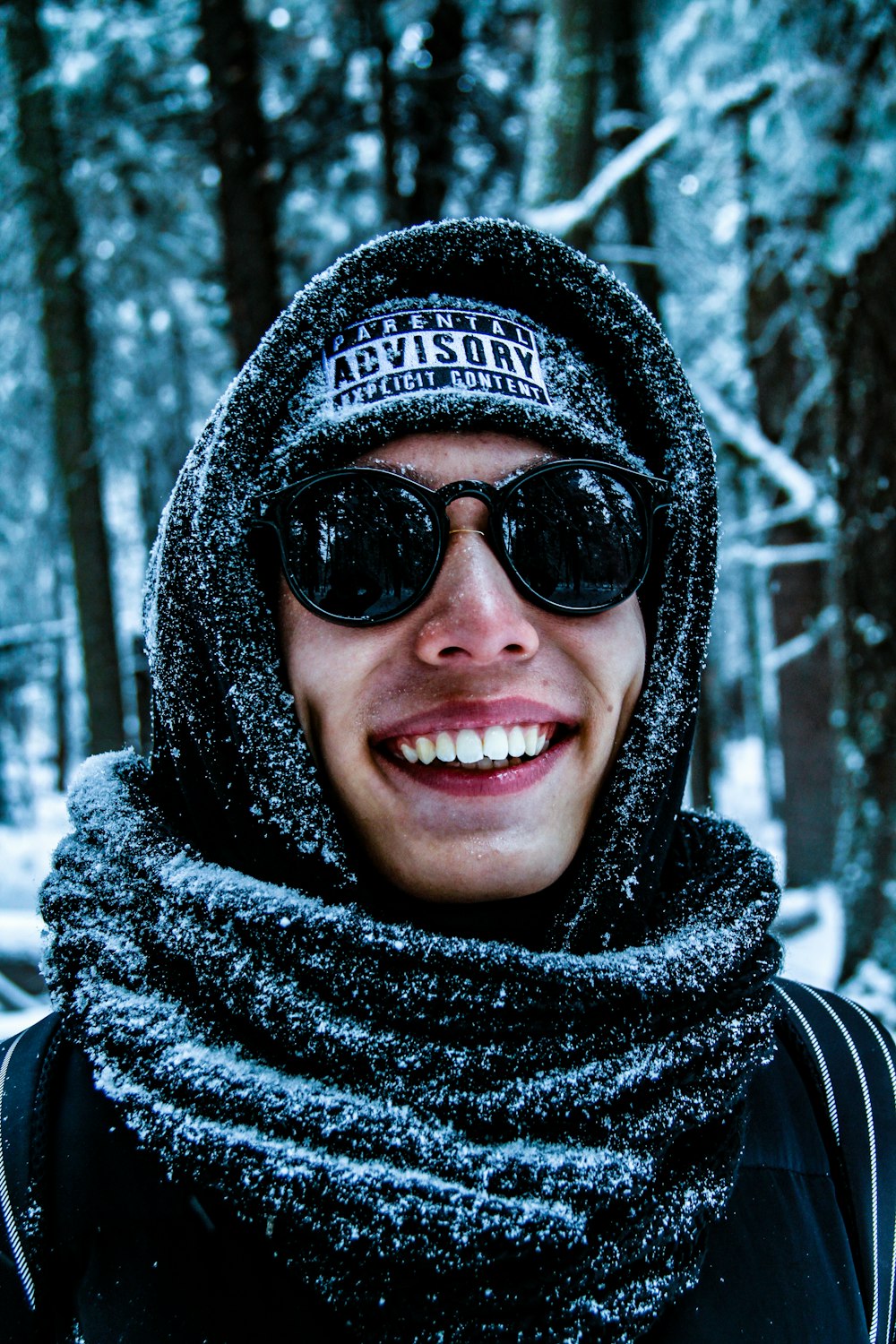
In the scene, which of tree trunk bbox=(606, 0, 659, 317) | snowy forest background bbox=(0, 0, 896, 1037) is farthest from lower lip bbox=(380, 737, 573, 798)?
tree trunk bbox=(606, 0, 659, 317)

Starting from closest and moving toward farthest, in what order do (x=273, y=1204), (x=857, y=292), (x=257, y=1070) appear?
(x=273, y=1204) < (x=257, y=1070) < (x=857, y=292)

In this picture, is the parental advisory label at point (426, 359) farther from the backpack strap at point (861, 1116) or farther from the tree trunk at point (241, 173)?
the tree trunk at point (241, 173)

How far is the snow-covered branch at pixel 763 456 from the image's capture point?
785 centimetres

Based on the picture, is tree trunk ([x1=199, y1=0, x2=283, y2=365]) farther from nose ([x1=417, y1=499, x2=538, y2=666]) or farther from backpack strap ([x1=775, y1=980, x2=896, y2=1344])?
backpack strap ([x1=775, y1=980, x2=896, y2=1344])

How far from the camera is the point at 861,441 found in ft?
14.1

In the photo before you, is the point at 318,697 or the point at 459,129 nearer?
the point at 318,697

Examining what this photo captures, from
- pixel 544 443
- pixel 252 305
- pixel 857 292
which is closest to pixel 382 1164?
pixel 544 443

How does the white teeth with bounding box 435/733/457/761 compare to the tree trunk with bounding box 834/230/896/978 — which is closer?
the white teeth with bounding box 435/733/457/761

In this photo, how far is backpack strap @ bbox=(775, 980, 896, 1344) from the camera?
1393mm

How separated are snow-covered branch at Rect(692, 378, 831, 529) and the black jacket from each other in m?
7.02

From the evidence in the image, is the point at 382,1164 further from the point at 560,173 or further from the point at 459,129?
the point at 459,129

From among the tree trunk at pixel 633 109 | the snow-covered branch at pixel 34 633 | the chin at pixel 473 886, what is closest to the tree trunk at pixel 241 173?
the tree trunk at pixel 633 109

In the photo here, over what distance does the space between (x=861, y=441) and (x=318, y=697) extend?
3.87 metres

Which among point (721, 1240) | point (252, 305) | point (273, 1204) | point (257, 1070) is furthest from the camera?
point (252, 305)
